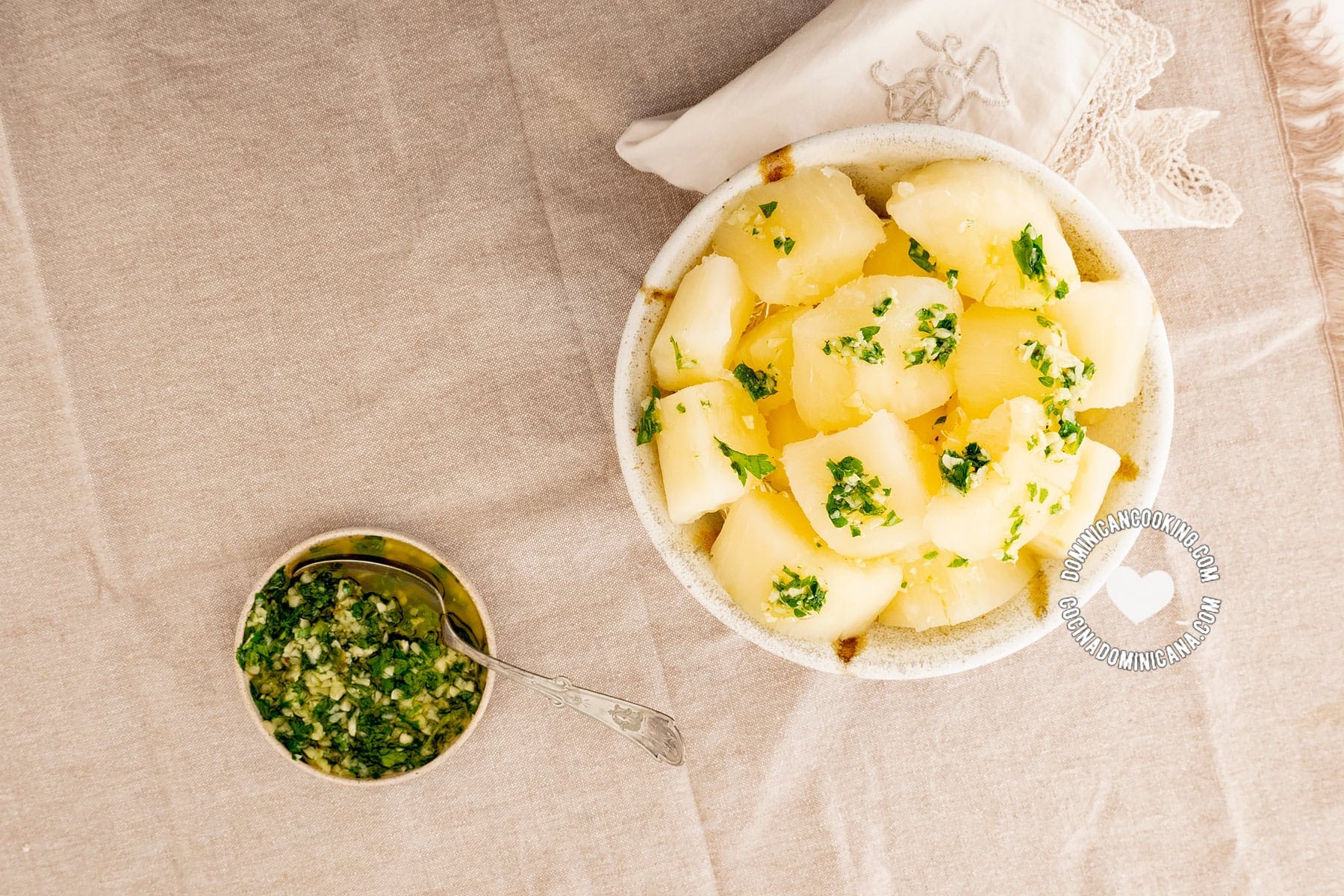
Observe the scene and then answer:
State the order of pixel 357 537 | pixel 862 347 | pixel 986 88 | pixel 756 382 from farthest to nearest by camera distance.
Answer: pixel 357 537
pixel 986 88
pixel 756 382
pixel 862 347

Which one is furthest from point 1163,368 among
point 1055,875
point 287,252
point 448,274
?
point 287,252

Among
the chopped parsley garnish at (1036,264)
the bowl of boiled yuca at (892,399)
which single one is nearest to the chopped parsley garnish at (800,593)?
the bowl of boiled yuca at (892,399)

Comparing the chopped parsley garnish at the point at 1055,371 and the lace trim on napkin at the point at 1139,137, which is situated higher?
the lace trim on napkin at the point at 1139,137

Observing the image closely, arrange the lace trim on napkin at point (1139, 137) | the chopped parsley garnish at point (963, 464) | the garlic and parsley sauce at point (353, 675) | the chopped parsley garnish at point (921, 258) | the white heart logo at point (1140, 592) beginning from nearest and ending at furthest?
the chopped parsley garnish at point (963, 464) → the chopped parsley garnish at point (921, 258) → the lace trim on napkin at point (1139, 137) → the garlic and parsley sauce at point (353, 675) → the white heart logo at point (1140, 592)

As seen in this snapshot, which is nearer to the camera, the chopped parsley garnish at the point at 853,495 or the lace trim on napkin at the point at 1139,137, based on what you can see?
the chopped parsley garnish at the point at 853,495

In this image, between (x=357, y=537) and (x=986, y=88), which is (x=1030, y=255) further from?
(x=357, y=537)

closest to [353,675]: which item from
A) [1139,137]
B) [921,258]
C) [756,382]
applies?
[756,382]

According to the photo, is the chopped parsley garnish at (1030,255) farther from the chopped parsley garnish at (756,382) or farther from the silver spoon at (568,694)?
the silver spoon at (568,694)

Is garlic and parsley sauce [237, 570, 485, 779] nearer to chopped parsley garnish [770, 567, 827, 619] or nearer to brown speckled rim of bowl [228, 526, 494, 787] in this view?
brown speckled rim of bowl [228, 526, 494, 787]
